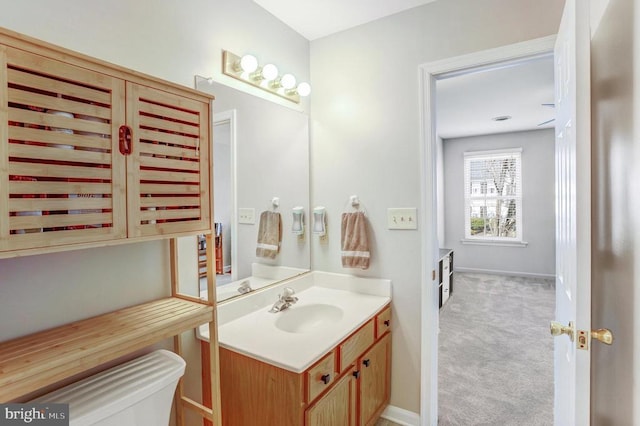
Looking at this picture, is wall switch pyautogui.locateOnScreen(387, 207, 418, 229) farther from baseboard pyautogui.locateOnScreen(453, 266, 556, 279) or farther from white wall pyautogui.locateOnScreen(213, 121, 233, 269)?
baseboard pyautogui.locateOnScreen(453, 266, 556, 279)

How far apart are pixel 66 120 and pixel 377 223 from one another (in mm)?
1606

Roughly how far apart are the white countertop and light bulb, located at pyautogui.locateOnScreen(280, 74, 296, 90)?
1212mm

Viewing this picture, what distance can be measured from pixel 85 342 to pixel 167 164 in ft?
1.88

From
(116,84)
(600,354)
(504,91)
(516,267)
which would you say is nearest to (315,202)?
(116,84)

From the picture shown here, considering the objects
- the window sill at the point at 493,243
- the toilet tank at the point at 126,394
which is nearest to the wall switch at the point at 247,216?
the toilet tank at the point at 126,394

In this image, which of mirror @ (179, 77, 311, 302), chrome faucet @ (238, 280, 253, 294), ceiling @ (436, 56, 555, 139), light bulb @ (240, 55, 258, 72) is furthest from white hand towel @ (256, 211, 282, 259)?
ceiling @ (436, 56, 555, 139)

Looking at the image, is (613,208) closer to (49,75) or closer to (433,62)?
(433,62)

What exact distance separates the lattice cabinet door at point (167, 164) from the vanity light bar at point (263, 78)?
0.56 meters

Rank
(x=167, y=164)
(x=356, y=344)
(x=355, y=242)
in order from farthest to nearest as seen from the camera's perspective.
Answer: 1. (x=355, y=242)
2. (x=356, y=344)
3. (x=167, y=164)

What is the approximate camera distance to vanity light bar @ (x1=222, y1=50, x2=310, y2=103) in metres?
1.66

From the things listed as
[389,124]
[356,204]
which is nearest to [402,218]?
[356,204]

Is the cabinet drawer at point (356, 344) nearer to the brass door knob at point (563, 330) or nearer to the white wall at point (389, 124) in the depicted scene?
the white wall at point (389, 124)

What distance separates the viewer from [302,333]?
5.05ft

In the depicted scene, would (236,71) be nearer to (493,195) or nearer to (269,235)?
(269,235)
